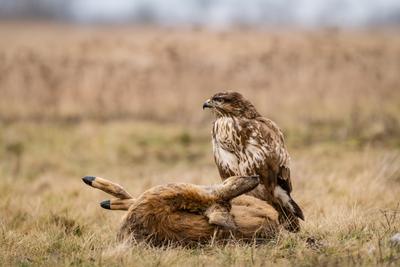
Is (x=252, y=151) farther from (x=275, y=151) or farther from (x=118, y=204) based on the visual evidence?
(x=118, y=204)

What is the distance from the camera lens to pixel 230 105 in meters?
6.34

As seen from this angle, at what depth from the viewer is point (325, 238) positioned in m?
5.73

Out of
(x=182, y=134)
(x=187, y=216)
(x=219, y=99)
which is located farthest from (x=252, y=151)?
(x=182, y=134)

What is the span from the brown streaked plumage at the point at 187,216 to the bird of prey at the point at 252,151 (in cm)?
69

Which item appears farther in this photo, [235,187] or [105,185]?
[105,185]

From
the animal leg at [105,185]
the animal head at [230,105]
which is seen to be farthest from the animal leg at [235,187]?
the animal head at [230,105]

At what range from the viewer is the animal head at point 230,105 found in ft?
20.8

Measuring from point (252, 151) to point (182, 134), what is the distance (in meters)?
8.34

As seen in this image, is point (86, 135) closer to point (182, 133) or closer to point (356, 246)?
point (182, 133)

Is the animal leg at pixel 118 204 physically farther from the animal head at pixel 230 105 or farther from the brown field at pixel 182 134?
the animal head at pixel 230 105

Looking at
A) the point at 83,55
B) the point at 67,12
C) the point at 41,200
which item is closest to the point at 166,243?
the point at 41,200

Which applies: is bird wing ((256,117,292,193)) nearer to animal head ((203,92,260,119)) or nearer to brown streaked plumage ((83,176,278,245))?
animal head ((203,92,260,119))

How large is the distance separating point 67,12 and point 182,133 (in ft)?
245

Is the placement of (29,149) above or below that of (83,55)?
below
